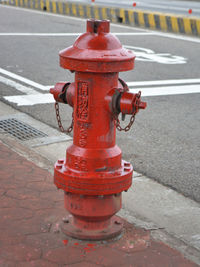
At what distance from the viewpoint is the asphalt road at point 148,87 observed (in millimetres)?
5031

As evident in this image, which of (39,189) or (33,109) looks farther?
(33,109)

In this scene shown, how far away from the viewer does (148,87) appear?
325 inches

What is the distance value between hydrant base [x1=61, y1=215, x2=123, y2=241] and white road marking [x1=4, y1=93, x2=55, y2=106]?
12.2 ft

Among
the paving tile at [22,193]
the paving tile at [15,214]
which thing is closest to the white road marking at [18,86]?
the paving tile at [22,193]

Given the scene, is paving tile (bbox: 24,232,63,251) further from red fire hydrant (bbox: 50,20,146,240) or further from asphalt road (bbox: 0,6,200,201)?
asphalt road (bbox: 0,6,200,201)

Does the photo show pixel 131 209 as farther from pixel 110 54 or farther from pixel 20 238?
pixel 110 54

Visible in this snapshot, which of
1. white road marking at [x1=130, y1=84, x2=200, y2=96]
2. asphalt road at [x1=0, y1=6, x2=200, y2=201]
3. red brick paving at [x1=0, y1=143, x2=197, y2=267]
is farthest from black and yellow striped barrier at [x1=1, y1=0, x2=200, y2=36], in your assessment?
red brick paving at [x1=0, y1=143, x2=197, y2=267]

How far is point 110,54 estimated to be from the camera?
2904 mm

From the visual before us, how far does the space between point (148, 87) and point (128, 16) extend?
10056mm

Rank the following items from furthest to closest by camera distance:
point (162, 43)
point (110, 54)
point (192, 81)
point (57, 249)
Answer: point (162, 43) → point (192, 81) → point (57, 249) → point (110, 54)

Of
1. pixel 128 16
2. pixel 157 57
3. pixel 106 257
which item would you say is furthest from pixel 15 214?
pixel 128 16

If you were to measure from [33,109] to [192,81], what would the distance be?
340cm

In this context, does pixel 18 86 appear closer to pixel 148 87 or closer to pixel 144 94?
pixel 144 94

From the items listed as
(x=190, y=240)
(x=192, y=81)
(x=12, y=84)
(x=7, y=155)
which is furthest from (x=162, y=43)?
(x=190, y=240)
